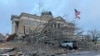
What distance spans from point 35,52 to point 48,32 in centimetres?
151

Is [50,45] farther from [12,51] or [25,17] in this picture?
[25,17]

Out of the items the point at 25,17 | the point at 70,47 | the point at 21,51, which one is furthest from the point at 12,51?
the point at 25,17

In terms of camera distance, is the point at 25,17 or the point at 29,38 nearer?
the point at 29,38

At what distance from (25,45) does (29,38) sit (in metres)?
0.55

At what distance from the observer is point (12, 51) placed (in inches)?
776

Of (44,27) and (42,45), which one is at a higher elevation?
(44,27)

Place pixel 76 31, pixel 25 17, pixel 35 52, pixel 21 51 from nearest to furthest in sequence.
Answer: pixel 35 52 < pixel 21 51 < pixel 76 31 < pixel 25 17

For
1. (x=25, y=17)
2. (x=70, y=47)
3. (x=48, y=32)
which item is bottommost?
(x=70, y=47)

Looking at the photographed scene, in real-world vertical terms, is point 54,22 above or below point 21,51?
above

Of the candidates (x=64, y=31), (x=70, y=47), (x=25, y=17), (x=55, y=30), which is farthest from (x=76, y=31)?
(x=25, y=17)

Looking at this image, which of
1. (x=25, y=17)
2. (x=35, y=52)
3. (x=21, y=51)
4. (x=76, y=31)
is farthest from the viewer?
(x=25, y=17)

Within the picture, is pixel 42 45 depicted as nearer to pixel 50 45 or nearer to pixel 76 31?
pixel 50 45

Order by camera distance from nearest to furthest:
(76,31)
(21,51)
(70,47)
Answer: (21,51) → (76,31) → (70,47)

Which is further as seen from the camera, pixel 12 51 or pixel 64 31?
pixel 12 51
